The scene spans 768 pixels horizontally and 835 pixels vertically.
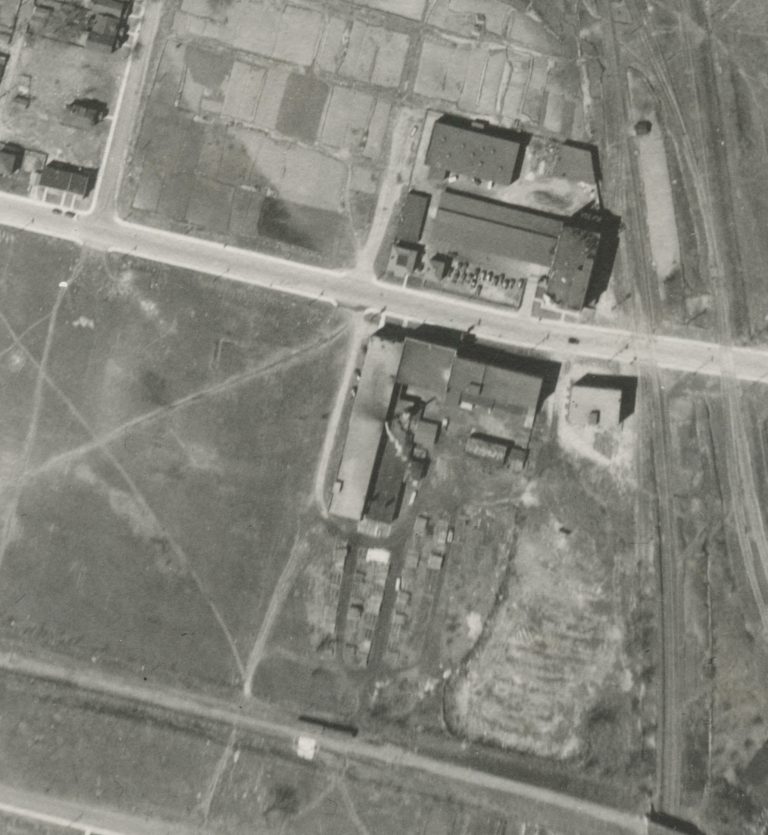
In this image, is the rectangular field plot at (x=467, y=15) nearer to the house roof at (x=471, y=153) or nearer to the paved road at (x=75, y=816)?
the house roof at (x=471, y=153)

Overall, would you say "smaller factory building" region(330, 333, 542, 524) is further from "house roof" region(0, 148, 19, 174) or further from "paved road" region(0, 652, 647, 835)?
"house roof" region(0, 148, 19, 174)

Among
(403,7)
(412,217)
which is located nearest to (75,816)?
(412,217)

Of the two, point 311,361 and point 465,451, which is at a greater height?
point 311,361

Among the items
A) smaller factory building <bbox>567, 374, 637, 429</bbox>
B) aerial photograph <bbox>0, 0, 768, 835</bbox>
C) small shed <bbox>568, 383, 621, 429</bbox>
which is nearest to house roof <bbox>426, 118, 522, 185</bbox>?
aerial photograph <bbox>0, 0, 768, 835</bbox>

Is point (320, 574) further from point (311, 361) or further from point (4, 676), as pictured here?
point (4, 676)

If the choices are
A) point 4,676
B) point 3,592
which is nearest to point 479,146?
point 3,592
